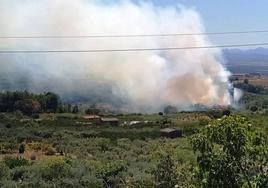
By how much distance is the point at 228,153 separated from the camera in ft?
25.9

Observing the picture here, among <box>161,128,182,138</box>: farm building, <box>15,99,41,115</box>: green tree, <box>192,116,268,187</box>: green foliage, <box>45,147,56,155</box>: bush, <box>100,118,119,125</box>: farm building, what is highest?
<box>15,99,41,115</box>: green tree

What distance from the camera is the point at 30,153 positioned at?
44.9 meters

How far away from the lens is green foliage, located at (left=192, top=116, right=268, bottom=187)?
7797 mm

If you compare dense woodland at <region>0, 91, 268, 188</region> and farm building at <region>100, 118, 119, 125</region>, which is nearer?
dense woodland at <region>0, 91, 268, 188</region>

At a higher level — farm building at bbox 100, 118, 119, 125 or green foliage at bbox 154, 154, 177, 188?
farm building at bbox 100, 118, 119, 125

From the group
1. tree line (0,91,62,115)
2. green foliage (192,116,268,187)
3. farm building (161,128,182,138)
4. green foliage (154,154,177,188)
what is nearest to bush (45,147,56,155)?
farm building (161,128,182,138)

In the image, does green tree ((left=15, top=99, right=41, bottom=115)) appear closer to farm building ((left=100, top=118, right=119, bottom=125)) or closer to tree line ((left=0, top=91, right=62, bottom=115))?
tree line ((left=0, top=91, right=62, bottom=115))

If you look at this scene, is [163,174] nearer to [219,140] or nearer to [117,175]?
[117,175]

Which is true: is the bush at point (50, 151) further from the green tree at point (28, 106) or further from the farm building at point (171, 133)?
the green tree at point (28, 106)

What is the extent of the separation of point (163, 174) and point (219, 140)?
1175cm

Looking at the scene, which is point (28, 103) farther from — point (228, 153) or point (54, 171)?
point (228, 153)

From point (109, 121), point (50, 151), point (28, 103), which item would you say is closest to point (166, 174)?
point (50, 151)

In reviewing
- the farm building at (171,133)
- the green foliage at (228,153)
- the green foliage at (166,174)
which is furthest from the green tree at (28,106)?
the green foliage at (228,153)

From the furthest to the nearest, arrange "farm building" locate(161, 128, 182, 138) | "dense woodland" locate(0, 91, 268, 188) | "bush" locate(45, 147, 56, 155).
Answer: "farm building" locate(161, 128, 182, 138) < "bush" locate(45, 147, 56, 155) < "dense woodland" locate(0, 91, 268, 188)
